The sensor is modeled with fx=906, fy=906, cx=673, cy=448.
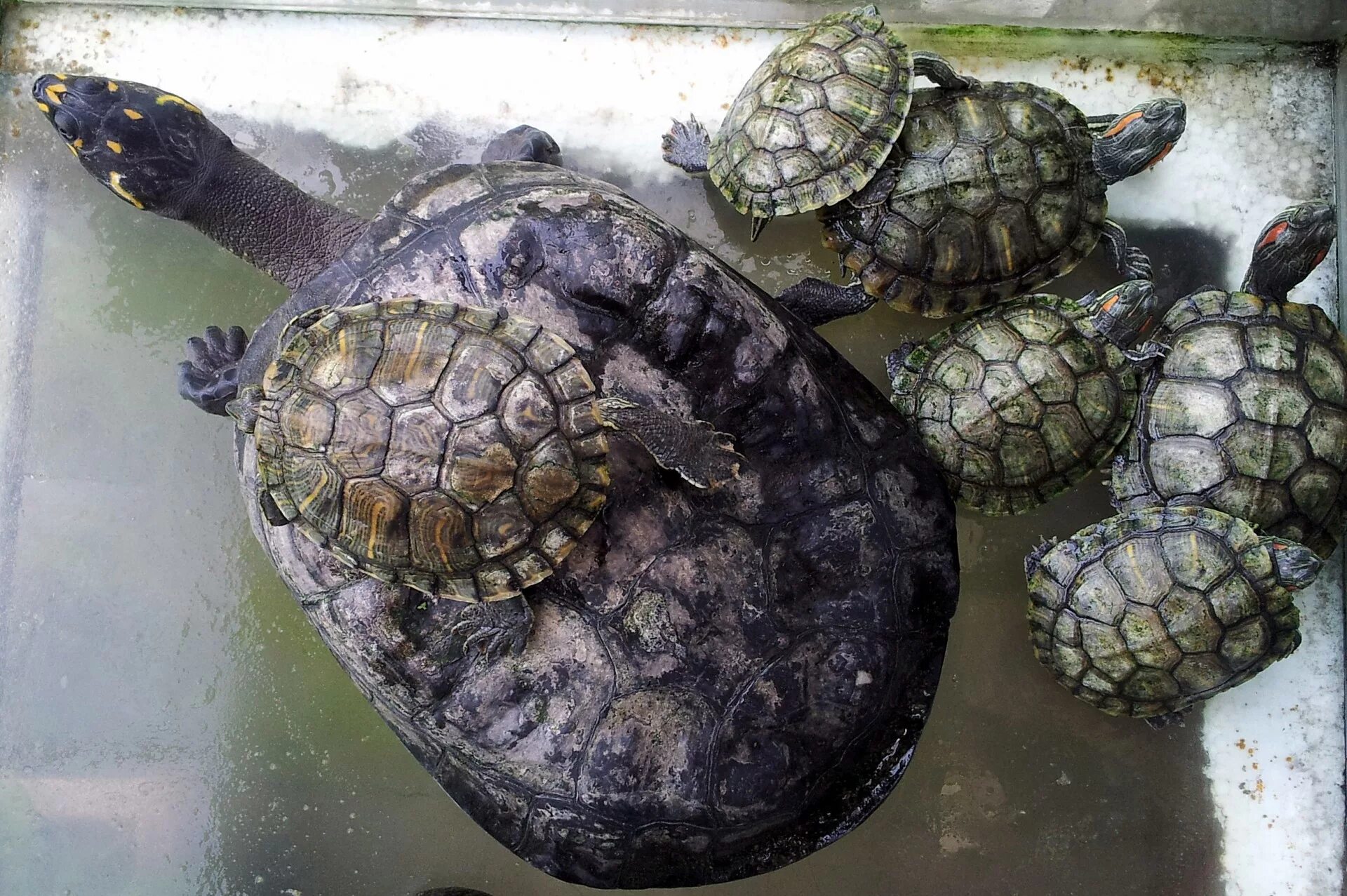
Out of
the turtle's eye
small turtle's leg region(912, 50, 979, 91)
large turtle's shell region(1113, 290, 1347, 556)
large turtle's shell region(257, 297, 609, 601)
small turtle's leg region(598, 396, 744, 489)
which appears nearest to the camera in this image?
large turtle's shell region(257, 297, 609, 601)

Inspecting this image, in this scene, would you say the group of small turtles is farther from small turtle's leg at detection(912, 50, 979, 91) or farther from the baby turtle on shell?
the baby turtle on shell

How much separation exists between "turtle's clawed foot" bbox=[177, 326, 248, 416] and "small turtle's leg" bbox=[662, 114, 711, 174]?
68.5 inches

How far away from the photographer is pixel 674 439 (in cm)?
236

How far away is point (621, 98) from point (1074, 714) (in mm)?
3034

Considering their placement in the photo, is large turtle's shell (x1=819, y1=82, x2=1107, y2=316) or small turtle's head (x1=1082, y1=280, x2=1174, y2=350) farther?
small turtle's head (x1=1082, y1=280, x2=1174, y2=350)

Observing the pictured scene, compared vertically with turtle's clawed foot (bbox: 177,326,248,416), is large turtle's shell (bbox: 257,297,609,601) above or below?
above

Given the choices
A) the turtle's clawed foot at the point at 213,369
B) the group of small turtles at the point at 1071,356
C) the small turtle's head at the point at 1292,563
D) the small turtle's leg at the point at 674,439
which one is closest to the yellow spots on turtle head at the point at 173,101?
the turtle's clawed foot at the point at 213,369

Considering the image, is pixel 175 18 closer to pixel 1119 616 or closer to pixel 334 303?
pixel 334 303

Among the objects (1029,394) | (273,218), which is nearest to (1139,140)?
(1029,394)

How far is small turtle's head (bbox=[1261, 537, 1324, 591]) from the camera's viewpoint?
3.00 m

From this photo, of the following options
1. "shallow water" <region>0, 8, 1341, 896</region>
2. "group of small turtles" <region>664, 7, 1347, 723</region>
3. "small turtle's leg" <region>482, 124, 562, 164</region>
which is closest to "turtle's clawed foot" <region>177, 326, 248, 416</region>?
"shallow water" <region>0, 8, 1341, 896</region>

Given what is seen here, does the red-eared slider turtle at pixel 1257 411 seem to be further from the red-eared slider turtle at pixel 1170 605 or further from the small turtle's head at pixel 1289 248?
the red-eared slider turtle at pixel 1170 605

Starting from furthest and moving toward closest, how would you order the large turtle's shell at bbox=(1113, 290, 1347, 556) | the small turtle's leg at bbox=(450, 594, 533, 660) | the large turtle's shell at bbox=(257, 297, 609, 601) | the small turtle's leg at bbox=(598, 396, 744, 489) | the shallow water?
the shallow water → the large turtle's shell at bbox=(1113, 290, 1347, 556) → the small turtle's leg at bbox=(450, 594, 533, 660) → the small turtle's leg at bbox=(598, 396, 744, 489) → the large turtle's shell at bbox=(257, 297, 609, 601)

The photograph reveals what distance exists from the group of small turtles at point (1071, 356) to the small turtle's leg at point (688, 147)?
6.4 inches
